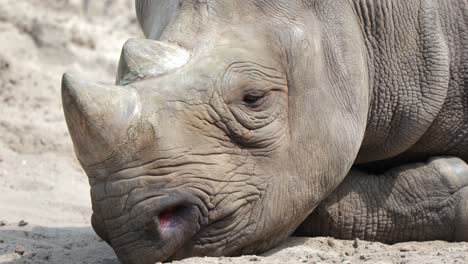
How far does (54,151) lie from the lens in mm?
9344

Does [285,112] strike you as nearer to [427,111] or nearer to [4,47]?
[427,111]

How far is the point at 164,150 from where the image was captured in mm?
5152

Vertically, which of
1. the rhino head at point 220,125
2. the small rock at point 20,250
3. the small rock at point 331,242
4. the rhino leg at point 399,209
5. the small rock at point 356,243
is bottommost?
the small rock at point 20,250

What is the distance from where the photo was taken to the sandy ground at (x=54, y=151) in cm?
577

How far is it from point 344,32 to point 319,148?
0.64 m

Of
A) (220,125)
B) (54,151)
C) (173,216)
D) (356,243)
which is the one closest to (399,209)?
(356,243)

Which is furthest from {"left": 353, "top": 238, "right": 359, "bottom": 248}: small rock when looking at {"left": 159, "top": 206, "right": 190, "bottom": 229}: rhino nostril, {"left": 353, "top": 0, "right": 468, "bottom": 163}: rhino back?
{"left": 159, "top": 206, "right": 190, "bottom": 229}: rhino nostril

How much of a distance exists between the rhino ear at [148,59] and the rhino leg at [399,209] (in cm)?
128

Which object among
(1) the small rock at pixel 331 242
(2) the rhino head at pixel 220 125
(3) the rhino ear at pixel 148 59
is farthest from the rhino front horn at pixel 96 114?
(1) the small rock at pixel 331 242

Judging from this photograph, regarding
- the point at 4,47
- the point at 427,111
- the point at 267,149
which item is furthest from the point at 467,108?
the point at 4,47

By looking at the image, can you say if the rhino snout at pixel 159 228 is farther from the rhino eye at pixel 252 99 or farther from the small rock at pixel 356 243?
the small rock at pixel 356 243

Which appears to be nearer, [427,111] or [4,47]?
[427,111]

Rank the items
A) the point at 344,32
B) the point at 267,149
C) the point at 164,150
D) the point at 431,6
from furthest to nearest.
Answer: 1. the point at 431,6
2. the point at 344,32
3. the point at 267,149
4. the point at 164,150

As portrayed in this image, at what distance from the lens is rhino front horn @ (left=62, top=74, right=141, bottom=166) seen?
496 centimetres
